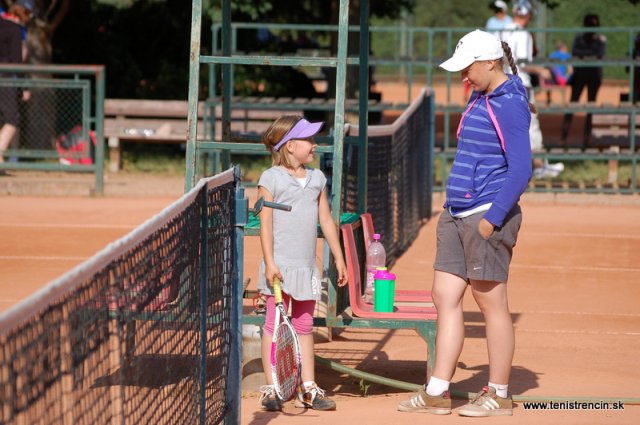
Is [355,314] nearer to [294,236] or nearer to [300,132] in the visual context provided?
[294,236]

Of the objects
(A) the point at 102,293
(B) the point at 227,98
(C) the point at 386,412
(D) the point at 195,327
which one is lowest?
(C) the point at 386,412

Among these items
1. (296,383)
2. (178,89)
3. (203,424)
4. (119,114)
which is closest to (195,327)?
(203,424)

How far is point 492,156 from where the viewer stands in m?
6.13

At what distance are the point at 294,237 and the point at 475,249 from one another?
2.91 feet

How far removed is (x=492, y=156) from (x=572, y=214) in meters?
9.84

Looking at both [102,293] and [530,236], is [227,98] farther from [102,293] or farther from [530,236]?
[530,236]

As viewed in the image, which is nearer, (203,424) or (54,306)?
(54,306)

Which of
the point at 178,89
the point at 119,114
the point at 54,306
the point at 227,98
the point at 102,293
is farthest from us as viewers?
the point at 178,89

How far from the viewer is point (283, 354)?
6129mm

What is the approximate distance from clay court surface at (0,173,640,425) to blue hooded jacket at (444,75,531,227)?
107cm

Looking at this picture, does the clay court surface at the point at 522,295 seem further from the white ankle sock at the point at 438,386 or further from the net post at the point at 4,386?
the net post at the point at 4,386

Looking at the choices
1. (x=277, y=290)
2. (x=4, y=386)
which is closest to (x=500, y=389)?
(x=277, y=290)

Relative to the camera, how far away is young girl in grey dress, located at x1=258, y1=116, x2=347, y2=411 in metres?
6.37

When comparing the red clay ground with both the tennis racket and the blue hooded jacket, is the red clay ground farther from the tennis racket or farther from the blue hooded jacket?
the blue hooded jacket
